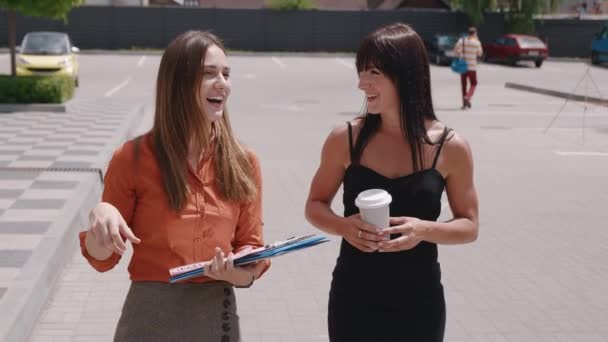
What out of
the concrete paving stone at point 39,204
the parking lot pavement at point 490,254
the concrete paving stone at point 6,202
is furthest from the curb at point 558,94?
the concrete paving stone at point 6,202

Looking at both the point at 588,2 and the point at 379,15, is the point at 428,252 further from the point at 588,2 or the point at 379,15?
the point at 588,2

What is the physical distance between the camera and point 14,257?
20.6 feet

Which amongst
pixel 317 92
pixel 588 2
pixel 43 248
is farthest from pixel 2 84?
pixel 588 2

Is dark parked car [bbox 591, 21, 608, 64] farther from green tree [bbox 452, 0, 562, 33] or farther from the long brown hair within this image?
the long brown hair

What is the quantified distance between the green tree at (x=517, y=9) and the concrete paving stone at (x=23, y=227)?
43931mm

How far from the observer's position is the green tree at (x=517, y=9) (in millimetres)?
48406

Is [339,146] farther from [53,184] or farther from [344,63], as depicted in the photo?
[344,63]

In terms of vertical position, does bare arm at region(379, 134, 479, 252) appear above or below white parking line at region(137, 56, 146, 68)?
above

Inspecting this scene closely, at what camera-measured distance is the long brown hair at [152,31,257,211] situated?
2.54 metres

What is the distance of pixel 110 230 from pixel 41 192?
6880mm

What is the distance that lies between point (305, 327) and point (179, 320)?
2978 mm

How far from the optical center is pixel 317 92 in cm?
2530

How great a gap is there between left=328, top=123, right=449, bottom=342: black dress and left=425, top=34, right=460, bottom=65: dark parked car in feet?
127

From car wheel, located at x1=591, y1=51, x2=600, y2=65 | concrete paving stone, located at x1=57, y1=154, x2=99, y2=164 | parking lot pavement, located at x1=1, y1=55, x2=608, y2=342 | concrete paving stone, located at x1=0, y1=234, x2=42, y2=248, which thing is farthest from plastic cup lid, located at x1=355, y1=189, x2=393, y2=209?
car wheel, located at x1=591, y1=51, x2=600, y2=65
